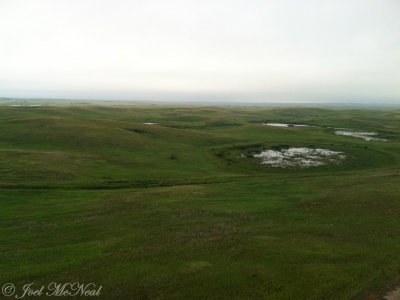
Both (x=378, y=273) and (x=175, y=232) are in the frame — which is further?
(x=175, y=232)

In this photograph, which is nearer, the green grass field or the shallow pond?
the green grass field

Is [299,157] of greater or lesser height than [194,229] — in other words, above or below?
below

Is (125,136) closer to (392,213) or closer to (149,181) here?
(149,181)

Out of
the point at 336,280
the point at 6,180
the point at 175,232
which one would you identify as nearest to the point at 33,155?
the point at 6,180

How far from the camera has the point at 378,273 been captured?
17.3 metres

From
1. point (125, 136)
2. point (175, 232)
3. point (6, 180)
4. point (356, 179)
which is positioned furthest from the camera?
point (125, 136)

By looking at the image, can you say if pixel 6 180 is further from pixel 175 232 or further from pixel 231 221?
pixel 231 221

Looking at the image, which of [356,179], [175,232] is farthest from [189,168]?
[175,232]

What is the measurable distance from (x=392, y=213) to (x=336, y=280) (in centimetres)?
1734

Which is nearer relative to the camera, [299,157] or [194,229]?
[194,229]

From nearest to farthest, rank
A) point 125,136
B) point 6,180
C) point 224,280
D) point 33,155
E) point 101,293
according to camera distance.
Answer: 1. point 101,293
2. point 224,280
3. point 6,180
4. point 33,155
5. point 125,136

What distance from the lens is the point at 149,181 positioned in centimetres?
4903

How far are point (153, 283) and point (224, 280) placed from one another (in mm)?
4155

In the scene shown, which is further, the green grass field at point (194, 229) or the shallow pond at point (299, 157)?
the shallow pond at point (299, 157)
